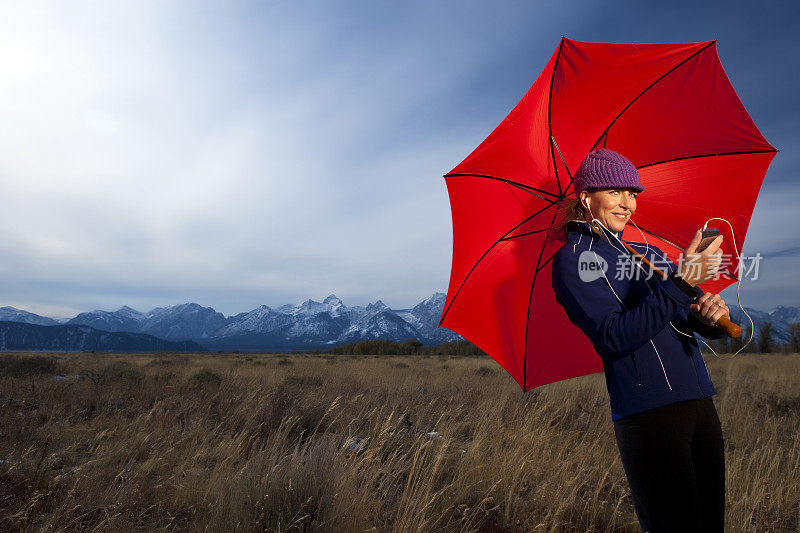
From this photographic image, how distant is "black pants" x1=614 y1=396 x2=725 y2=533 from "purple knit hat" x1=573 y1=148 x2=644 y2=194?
92 cm

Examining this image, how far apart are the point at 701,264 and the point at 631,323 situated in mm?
337

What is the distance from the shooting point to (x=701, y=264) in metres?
1.45

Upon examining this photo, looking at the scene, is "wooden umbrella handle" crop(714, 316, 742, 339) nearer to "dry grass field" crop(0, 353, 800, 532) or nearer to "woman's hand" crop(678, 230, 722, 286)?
"woman's hand" crop(678, 230, 722, 286)

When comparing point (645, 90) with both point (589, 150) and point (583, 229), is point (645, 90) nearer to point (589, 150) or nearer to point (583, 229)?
point (589, 150)

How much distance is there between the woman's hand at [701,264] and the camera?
1.44 meters

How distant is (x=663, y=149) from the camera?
2.51 meters

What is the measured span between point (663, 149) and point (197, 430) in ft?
18.8

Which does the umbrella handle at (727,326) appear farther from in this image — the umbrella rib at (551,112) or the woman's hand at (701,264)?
the umbrella rib at (551,112)

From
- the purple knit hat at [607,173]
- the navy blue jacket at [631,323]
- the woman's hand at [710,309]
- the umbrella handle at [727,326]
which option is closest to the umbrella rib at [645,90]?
the purple knit hat at [607,173]

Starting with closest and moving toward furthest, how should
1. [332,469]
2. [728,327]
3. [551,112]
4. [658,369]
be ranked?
1. [728,327]
2. [658,369]
3. [551,112]
4. [332,469]

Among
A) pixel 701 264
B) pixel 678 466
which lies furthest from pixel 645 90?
pixel 678 466

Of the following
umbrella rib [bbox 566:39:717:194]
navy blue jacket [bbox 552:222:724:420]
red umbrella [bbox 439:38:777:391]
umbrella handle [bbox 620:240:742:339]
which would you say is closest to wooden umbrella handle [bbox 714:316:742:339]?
umbrella handle [bbox 620:240:742:339]

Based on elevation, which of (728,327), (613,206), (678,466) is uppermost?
(613,206)

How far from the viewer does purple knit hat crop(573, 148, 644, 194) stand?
176 centimetres
